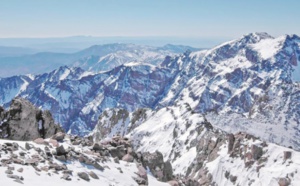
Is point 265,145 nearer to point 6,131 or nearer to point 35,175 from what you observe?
point 6,131

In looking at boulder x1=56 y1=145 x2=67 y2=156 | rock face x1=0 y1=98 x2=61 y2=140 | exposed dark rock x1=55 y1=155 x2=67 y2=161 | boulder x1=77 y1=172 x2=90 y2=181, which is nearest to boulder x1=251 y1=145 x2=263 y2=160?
rock face x1=0 y1=98 x2=61 y2=140

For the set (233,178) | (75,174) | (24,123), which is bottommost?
(233,178)

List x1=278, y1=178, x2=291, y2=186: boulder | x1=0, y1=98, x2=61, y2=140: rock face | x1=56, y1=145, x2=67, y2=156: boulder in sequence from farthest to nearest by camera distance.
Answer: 1. x1=278, y1=178, x2=291, y2=186: boulder
2. x1=0, y1=98, x2=61, y2=140: rock face
3. x1=56, y1=145, x2=67, y2=156: boulder

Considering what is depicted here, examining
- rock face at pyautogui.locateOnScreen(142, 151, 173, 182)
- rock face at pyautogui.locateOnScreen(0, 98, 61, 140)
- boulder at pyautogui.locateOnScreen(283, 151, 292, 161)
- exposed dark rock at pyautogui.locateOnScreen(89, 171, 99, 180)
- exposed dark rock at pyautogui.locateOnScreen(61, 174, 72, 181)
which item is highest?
exposed dark rock at pyautogui.locateOnScreen(61, 174, 72, 181)

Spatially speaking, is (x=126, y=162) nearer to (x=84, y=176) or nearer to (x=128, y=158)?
(x=128, y=158)

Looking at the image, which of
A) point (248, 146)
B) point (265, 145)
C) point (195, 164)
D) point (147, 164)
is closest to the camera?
point (147, 164)

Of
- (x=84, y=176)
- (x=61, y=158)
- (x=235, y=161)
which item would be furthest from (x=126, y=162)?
(x=235, y=161)

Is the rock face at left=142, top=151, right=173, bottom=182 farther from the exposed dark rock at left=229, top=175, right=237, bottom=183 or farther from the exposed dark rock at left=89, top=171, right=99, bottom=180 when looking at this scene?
the exposed dark rock at left=229, top=175, right=237, bottom=183

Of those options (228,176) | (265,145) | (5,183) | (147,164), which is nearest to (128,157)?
(147,164)
